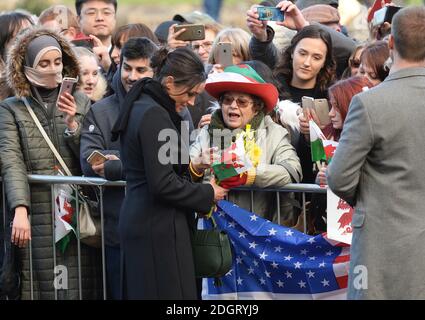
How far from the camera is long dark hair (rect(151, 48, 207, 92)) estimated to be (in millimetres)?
6719

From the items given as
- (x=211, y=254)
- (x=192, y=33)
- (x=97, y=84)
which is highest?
(x=192, y=33)

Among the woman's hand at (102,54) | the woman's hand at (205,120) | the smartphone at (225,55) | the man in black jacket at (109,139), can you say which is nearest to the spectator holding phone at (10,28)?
the woman's hand at (102,54)

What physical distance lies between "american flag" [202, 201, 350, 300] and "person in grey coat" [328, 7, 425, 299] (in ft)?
3.01

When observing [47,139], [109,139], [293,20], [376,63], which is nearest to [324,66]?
[293,20]

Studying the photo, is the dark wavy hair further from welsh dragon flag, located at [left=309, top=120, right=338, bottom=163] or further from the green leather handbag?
the green leather handbag

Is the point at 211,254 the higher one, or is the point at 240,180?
the point at 240,180

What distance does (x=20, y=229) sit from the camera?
7.56 meters

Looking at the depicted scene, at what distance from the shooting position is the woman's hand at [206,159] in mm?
6852

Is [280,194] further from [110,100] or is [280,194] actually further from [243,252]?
[110,100]

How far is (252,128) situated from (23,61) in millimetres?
1649

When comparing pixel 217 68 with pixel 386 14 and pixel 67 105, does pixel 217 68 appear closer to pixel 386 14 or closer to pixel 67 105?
pixel 67 105

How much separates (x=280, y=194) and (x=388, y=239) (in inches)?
53.3

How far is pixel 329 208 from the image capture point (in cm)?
696
